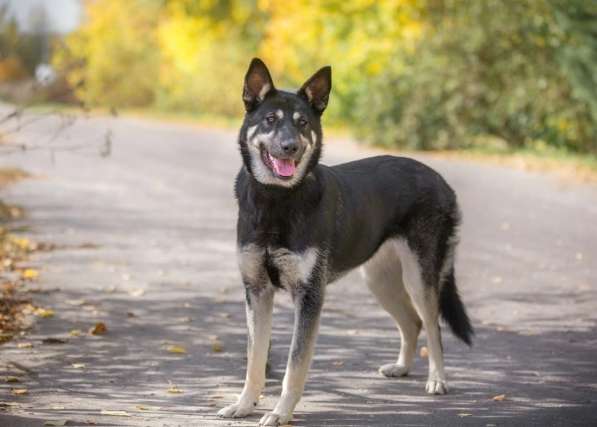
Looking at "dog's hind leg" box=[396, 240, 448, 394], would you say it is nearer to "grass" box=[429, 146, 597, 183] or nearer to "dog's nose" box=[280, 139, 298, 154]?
"dog's nose" box=[280, 139, 298, 154]

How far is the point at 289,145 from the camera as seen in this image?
6285mm

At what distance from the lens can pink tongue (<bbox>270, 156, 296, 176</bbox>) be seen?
6.40 metres

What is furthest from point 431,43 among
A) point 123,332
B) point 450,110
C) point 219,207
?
point 123,332

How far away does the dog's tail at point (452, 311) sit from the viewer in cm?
757

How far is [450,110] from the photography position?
26.5m

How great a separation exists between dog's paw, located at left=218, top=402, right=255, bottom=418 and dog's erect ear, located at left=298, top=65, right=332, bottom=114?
1676mm

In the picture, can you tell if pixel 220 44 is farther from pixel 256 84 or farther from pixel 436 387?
pixel 256 84

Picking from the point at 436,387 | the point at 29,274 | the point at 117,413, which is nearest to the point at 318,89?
the point at 436,387

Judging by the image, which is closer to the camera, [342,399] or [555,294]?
[342,399]

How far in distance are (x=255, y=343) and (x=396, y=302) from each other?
4.81 ft

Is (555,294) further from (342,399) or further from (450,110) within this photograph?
(450,110)

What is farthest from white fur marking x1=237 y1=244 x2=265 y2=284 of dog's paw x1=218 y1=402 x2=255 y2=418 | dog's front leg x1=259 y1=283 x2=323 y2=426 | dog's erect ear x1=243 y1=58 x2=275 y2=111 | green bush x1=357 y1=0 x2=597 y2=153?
green bush x1=357 y1=0 x2=597 y2=153

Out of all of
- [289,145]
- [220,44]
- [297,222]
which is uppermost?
[289,145]

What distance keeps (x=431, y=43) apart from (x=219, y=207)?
1165cm
